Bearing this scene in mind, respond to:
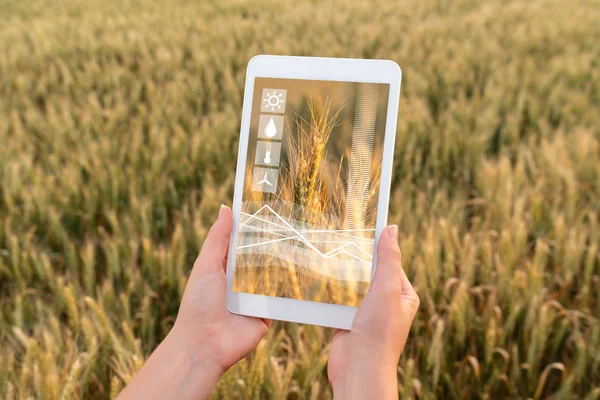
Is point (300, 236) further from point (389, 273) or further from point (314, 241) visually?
point (389, 273)

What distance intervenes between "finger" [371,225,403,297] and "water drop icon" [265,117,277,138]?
0.24m

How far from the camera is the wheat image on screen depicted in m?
0.81

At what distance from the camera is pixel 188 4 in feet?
16.5

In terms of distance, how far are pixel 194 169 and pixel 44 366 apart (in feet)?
3.28

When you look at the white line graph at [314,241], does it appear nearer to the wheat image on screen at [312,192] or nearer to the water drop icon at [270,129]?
the wheat image on screen at [312,192]

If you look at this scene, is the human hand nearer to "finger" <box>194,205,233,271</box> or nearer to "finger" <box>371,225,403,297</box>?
"finger" <box>371,225,403,297</box>

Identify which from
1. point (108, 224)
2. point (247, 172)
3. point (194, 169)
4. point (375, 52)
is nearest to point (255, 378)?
point (247, 172)

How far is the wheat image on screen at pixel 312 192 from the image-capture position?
81 cm

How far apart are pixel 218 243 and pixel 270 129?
0.19 meters

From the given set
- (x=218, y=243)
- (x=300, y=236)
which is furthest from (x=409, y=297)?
(x=218, y=243)

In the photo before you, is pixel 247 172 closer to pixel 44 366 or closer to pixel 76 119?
pixel 44 366

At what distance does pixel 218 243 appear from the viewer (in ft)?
2.76

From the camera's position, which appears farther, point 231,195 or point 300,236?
point 231,195

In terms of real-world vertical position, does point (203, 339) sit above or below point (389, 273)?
below
